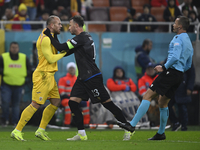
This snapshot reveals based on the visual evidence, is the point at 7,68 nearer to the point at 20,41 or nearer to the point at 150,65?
the point at 20,41

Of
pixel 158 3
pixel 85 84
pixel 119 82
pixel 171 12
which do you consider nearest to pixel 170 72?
pixel 85 84

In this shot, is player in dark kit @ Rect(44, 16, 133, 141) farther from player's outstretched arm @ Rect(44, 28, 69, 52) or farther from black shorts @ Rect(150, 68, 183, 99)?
black shorts @ Rect(150, 68, 183, 99)

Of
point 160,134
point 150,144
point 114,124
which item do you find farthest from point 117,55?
point 150,144

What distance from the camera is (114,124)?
35.2ft

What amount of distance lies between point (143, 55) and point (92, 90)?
5.52 meters

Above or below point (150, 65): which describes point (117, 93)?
below

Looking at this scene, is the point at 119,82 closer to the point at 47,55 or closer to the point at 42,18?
the point at 42,18

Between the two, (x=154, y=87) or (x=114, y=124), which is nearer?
(x=154, y=87)

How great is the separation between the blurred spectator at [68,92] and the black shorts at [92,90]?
4.13 meters

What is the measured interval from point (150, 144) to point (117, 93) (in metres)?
5.42

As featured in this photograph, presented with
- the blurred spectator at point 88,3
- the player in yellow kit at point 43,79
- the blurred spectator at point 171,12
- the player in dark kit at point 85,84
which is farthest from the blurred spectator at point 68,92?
the blurred spectator at point 88,3

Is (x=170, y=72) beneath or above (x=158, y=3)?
beneath

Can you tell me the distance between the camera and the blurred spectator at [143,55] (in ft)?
38.7

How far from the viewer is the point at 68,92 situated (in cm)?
1105
